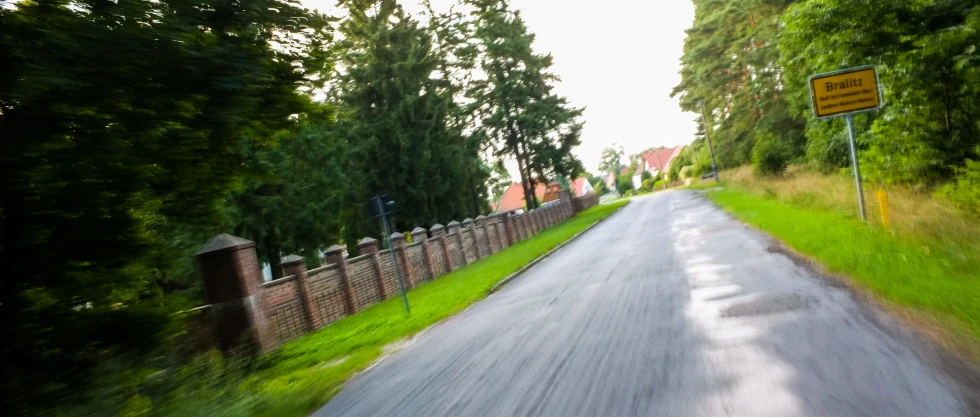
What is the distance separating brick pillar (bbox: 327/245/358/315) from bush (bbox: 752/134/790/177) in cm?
2722

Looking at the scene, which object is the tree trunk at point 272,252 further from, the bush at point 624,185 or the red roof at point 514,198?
the bush at point 624,185

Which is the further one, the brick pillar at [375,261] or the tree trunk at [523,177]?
the tree trunk at [523,177]

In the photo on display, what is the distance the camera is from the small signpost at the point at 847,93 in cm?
1265

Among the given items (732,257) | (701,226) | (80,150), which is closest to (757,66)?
(701,226)

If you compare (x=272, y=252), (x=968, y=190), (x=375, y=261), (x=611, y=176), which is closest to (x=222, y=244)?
(x=375, y=261)

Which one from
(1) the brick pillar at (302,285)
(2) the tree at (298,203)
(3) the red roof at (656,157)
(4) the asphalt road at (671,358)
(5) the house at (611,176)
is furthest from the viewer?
(5) the house at (611,176)

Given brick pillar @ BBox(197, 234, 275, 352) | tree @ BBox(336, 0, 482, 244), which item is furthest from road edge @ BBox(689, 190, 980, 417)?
tree @ BBox(336, 0, 482, 244)

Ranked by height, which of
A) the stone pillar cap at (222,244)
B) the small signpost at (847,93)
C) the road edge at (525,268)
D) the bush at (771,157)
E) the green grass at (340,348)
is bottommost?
the road edge at (525,268)

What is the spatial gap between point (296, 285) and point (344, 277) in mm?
2165

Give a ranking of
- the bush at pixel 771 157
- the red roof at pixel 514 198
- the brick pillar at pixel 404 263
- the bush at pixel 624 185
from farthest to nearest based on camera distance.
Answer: the bush at pixel 624 185 < the red roof at pixel 514 198 < the bush at pixel 771 157 < the brick pillar at pixel 404 263

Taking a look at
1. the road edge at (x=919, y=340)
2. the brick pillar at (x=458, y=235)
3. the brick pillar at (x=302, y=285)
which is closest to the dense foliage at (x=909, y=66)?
the road edge at (x=919, y=340)

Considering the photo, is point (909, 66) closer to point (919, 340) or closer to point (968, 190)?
point (968, 190)

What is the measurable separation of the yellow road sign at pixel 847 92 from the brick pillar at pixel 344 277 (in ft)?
36.4

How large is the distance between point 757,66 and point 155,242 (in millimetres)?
35358
